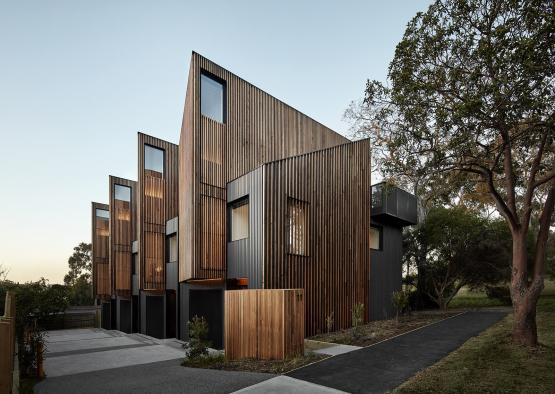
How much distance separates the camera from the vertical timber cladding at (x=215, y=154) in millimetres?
12539

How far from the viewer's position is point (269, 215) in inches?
432

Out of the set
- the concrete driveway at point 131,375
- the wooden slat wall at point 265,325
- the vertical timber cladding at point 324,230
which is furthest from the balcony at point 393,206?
the concrete driveway at point 131,375

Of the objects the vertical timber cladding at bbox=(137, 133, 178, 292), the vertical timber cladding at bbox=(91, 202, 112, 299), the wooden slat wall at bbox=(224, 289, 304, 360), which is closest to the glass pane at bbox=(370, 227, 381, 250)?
the wooden slat wall at bbox=(224, 289, 304, 360)

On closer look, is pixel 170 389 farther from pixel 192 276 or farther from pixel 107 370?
pixel 192 276

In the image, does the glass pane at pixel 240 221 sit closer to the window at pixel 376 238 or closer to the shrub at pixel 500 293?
the window at pixel 376 238

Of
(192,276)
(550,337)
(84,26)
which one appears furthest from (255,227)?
(84,26)

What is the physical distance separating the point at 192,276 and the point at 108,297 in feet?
64.5

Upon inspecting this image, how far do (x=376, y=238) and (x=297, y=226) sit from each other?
6494 mm

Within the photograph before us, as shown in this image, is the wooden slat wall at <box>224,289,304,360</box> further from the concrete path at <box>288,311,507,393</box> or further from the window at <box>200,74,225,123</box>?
the window at <box>200,74,225,123</box>

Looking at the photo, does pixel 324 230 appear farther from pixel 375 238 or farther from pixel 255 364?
pixel 255 364

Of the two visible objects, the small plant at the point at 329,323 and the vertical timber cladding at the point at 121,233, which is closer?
the small plant at the point at 329,323

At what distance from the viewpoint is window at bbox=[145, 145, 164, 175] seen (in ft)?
63.3

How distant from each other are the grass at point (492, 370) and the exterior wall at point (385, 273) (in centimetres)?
597

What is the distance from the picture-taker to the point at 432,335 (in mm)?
10898
